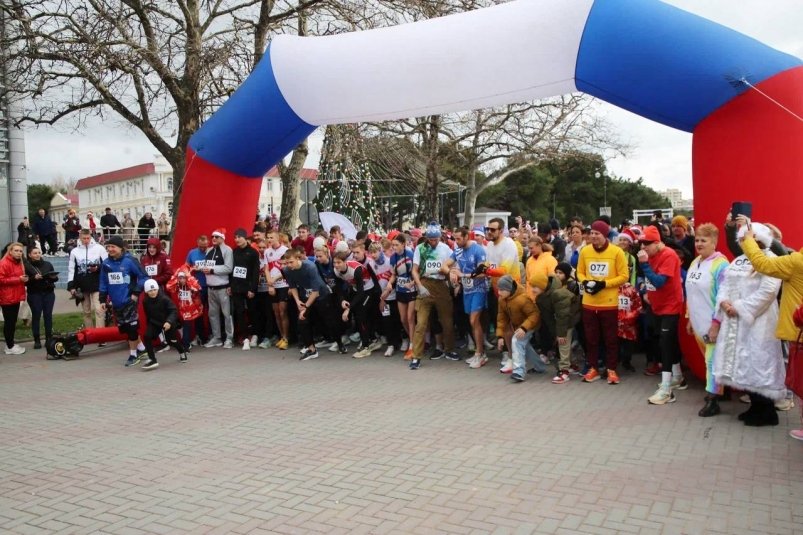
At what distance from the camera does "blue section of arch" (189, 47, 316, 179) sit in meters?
9.10

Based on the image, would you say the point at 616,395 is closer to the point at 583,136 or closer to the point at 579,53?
the point at 579,53

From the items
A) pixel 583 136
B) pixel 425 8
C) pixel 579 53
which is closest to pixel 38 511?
pixel 579 53

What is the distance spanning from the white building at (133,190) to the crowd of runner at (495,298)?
8277cm

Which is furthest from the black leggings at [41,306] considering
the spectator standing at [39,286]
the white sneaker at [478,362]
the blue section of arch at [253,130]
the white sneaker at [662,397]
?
the white sneaker at [662,397]

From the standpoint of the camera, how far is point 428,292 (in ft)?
29.5

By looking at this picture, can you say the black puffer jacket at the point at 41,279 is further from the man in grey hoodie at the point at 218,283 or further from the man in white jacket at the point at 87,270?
the man in grey hoodie at the point at 218,283

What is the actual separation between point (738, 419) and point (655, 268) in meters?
1.71

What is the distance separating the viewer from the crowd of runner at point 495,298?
5.67 m

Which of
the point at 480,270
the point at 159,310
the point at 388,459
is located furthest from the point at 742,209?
the point at 159,310

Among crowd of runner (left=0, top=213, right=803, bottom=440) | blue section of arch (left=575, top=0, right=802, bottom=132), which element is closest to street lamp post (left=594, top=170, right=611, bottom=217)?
crowd of runner (left=0, top=213, right=803, bottom=440)

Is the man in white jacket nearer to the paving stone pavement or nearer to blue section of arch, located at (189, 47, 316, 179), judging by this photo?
blue section of arch, located at (189, 47, 316, 179)

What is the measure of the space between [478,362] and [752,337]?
368 cm

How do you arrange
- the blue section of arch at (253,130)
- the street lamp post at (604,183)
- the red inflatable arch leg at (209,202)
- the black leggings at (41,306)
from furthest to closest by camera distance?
the street lamp post at (604,183)
the black leggings at (41,306)
the red inflatable arch leg at (209,202)
the blue section of arch at (253,130)

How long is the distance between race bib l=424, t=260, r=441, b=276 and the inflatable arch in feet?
6.27
